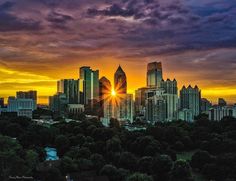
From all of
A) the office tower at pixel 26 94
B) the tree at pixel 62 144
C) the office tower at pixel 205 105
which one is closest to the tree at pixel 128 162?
the tree at pixel 62 144

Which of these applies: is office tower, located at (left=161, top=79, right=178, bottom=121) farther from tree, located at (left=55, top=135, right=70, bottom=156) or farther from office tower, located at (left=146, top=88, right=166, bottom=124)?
tree, located at (left=55, top=135, right=70, bottom=156)

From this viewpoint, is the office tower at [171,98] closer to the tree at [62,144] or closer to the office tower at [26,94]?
the office tower at [26,94]

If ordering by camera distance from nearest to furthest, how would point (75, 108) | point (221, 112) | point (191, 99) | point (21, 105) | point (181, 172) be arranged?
point (181, 172) < point (221, 112) < point (21, 105) < point (191, 99) < point (75, 108)

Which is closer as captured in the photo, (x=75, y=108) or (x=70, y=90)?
(x=75, y=108)

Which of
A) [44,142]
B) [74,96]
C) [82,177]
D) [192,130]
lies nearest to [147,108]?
[74,96]

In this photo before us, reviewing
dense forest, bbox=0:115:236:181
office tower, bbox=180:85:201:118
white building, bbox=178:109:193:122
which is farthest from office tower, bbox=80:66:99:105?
dense forest, bbox=0:115:236:181

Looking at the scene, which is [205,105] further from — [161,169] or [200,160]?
[161,169]

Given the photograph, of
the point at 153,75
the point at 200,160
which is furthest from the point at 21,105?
the point at 200,160
